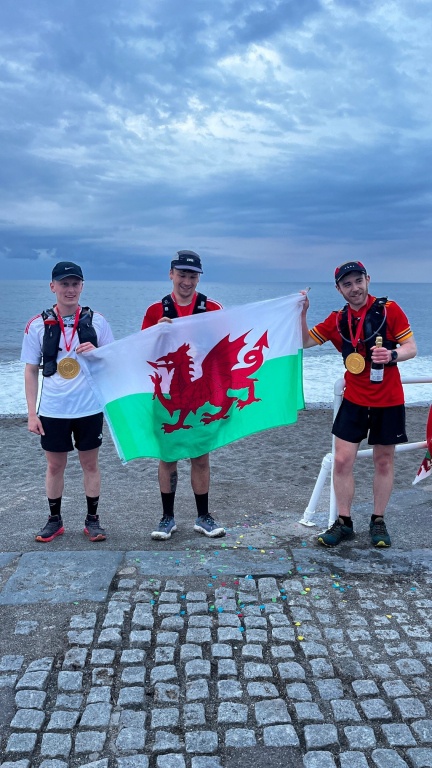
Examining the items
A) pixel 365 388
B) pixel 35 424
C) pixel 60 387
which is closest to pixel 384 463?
pixel 365 388

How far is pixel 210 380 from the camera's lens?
17.3 ft

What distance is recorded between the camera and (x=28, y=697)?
315 cm

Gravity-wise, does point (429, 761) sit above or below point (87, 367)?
below

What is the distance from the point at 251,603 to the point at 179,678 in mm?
858

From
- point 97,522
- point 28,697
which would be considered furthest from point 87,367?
point 28,697

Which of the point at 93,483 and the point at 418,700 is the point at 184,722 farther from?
the point at 93,483

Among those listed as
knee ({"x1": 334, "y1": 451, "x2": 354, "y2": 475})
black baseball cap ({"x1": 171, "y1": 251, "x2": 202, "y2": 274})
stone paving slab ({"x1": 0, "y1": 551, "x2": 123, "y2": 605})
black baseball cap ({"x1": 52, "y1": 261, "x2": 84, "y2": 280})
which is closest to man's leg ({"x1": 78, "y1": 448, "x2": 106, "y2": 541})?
stone paving slab ({"x1": 0, "y1": 551, "x2": 123, "y2": 605})

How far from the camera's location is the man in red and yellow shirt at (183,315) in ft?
16.1

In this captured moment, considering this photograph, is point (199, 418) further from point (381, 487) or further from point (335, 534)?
point (381, 487)

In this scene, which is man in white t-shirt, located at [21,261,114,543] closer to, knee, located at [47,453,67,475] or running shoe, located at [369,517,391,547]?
knee, located at [47,453,67,475]

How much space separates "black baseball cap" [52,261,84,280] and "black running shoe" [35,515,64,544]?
1.97 metres

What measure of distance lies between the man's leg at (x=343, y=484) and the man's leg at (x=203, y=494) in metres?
0.87

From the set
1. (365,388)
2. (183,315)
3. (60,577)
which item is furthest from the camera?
(183,315)

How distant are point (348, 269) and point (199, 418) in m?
1.65
